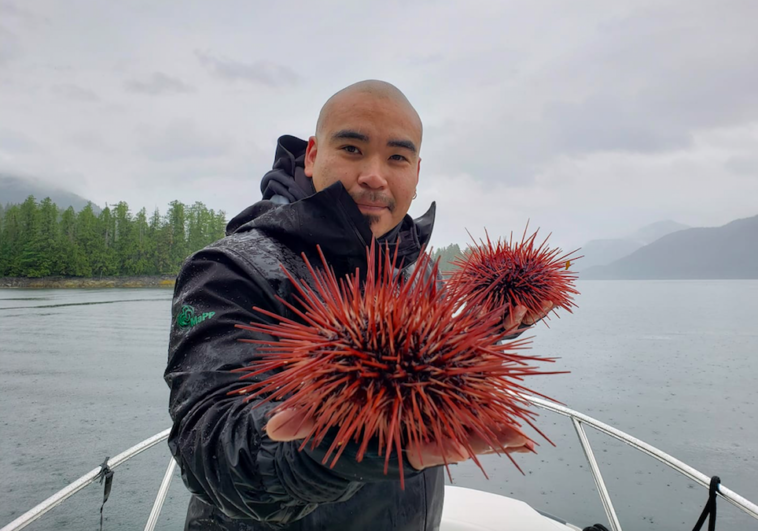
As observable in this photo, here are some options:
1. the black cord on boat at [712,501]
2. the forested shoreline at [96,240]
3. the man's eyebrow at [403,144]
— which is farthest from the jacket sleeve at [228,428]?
the forested shoreline at [96,240]

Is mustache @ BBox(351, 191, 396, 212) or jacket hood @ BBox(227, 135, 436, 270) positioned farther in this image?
mustache @ BBox(351, 191, 396, 212)

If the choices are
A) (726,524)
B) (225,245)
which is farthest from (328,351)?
(726,524)

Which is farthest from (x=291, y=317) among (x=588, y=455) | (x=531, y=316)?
(x=588, y=455)

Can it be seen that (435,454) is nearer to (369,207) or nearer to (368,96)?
(369,207)

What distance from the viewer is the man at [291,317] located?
1.05 metres

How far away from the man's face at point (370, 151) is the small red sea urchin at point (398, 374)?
854 millimetres

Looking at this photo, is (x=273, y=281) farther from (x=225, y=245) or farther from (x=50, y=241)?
(x=50, y=241)

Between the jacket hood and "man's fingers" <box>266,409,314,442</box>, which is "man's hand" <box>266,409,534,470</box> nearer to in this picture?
"man's fingers" <box>266,409,314,442</box>

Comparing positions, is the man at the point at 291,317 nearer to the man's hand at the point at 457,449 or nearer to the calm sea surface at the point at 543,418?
the man's hand at the point at 457,449

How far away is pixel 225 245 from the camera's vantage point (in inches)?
60.0

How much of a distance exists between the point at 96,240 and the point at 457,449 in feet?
240

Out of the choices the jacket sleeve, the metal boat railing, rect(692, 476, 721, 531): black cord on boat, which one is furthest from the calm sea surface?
the jacket sleeve

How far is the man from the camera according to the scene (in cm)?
105

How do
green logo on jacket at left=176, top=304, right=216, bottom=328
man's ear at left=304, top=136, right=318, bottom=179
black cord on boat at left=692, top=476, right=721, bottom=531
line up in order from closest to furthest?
green logo on jacket at left=176, top=304, right=216, bottom=328
man's ear at left=304, top=136, right=318, bottom=179
black cord on boat at left=692, top=476, right=721, bottom=531
